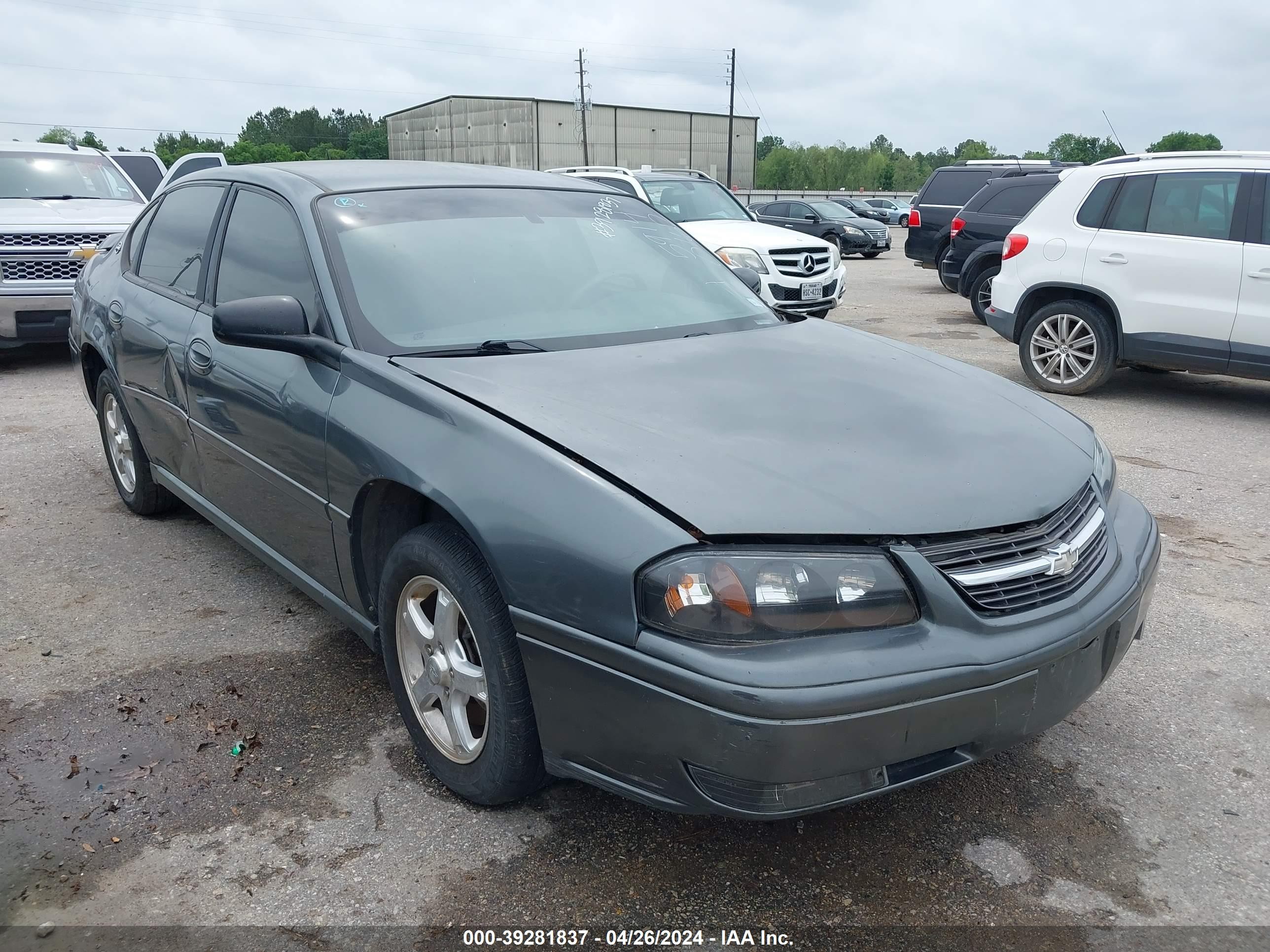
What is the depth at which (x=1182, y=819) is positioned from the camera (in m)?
2.59

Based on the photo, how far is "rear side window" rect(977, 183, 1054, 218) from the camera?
37.6 feet

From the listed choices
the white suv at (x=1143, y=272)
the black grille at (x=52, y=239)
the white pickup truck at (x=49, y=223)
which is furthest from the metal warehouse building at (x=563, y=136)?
the white suv at (x=1143, y=272)

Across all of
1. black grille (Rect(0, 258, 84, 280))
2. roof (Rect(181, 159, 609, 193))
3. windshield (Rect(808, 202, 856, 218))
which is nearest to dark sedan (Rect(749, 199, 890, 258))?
windshield (Rect(808, 202, 856, 218))

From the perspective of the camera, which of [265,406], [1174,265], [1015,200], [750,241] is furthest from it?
[1015,200]

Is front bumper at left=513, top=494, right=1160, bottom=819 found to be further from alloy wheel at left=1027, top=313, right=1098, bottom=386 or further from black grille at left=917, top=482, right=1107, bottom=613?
alloy wheel at left=1027, top=313, right=1098, bottom=386

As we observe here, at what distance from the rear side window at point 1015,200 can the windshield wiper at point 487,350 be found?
990 centimetres

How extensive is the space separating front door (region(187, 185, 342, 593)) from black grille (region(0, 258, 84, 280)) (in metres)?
6.16

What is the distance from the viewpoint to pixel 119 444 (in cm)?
493

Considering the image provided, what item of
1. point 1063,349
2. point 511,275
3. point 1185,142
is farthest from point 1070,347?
point 1185,142

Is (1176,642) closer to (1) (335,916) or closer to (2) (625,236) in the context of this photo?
(2) (625,236)

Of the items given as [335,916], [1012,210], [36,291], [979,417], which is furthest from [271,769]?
[1012,210]

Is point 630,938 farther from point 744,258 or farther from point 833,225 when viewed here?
point 833,225

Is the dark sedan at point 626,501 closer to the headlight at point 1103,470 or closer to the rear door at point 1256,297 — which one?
the headlight at point 1103,470

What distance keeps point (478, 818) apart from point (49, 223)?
8449 mm
